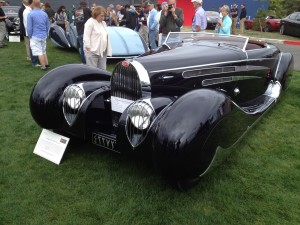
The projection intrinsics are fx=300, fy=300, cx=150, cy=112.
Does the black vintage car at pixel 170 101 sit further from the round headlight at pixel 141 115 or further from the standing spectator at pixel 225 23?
the standing spectator at pixel 225 23

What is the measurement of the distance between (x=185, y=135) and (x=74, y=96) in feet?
4.67

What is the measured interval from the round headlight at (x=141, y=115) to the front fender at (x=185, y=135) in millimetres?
115

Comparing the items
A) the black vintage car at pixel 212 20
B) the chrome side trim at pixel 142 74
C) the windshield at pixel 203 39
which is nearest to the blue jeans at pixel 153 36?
the windshield at pixel 203 39

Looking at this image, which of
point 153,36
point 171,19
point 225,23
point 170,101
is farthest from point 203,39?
point 153,36

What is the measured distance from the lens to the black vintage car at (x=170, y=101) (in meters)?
2.48

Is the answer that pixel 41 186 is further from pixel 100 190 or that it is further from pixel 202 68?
pixel 202 68

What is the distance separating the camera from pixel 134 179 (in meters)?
3.07

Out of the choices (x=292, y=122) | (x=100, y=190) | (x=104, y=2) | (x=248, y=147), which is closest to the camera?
(x=100, y=190)

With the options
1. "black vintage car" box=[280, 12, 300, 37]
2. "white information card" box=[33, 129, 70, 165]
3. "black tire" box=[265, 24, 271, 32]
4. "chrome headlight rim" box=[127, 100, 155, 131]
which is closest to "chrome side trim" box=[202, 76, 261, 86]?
"chrome headlight rim" box=[127, 100, 155, 131]

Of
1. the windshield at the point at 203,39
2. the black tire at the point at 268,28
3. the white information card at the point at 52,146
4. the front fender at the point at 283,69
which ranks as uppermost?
the windshield at the point at 203,39

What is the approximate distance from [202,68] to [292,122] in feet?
6.78

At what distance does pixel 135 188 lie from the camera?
2926mm

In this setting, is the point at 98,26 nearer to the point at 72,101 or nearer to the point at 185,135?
the point at 72,101

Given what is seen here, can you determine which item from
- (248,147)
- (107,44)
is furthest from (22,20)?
(248,147)
